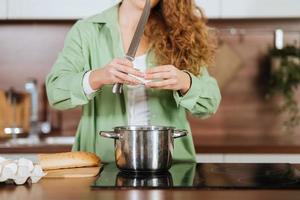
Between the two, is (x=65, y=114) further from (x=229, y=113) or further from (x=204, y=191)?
(x=204, y=191)

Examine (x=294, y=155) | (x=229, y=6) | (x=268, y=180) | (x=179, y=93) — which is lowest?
(x=294, y=155)

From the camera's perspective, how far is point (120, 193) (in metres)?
0.86

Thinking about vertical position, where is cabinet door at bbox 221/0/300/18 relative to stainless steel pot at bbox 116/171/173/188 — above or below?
above

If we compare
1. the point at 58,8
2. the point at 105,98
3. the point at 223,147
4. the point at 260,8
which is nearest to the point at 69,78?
the point at 105,98

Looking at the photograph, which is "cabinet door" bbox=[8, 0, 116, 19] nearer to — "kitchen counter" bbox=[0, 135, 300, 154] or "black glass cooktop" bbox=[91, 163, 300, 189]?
"kitchen counter" bbox=[0, 135, 300, 154]

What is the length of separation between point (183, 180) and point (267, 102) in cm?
172

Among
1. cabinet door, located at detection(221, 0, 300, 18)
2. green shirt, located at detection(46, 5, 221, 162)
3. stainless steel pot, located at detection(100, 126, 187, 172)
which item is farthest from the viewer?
cabinet door, located at detection(221, 0, 300, 18)

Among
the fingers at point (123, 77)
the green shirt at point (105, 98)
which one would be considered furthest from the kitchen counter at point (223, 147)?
the fingers at point (123, 77)

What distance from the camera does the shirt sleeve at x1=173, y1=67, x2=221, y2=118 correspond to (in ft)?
4.03

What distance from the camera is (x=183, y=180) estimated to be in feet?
3.16

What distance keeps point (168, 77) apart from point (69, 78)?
0.81 ft

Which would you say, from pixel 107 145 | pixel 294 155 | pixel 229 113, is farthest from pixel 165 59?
pixel 229 113

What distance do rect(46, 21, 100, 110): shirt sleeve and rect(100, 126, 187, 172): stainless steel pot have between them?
0.20 m

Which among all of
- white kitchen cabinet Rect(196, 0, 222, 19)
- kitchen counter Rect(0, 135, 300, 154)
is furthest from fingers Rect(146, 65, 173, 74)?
white kitchen cabinet Rect(196, 0, 222, 19)
